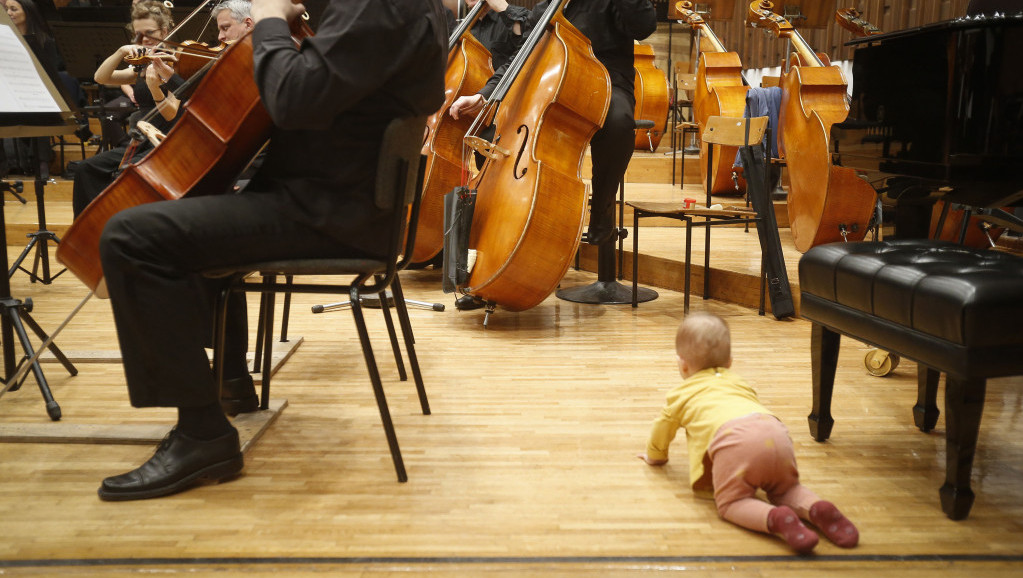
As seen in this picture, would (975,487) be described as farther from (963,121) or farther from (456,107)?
(456,107)

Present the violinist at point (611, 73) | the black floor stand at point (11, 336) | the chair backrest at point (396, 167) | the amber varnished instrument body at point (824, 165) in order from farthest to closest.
→ the amber varnished instrument body at point (824, 165), the violinist at point (611, 73), the black floor stand at point (11, 336), the chair backrest at point (396, 167)

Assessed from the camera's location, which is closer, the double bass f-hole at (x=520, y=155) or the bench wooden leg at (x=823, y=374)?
the bench wooden leg at (x=823, y=374)

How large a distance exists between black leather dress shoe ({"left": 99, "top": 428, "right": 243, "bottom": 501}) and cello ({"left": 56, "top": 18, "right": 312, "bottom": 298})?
42 centimetres

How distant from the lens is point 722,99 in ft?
19.1

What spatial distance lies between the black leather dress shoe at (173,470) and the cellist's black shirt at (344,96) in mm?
601

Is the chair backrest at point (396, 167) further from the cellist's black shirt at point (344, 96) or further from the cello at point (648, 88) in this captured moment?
the cello at point (648, 88)

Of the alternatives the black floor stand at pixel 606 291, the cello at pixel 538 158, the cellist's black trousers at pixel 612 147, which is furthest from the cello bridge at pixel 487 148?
the black floor stand at pixel 606 291

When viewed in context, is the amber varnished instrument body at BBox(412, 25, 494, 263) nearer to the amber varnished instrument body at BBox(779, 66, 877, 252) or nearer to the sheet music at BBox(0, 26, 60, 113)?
the amber varnished instrument body at BBox(779, 66, 877, 252)

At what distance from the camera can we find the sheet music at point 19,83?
7.29ft

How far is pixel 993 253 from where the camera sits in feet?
6.93

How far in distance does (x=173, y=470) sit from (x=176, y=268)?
487mm

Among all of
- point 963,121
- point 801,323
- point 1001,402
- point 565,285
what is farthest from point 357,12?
point 565,285

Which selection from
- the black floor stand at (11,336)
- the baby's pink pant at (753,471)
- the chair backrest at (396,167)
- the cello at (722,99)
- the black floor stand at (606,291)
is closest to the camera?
the baby's pink pant at (753,471)

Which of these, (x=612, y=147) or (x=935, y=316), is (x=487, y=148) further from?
(x=935, y=316)
